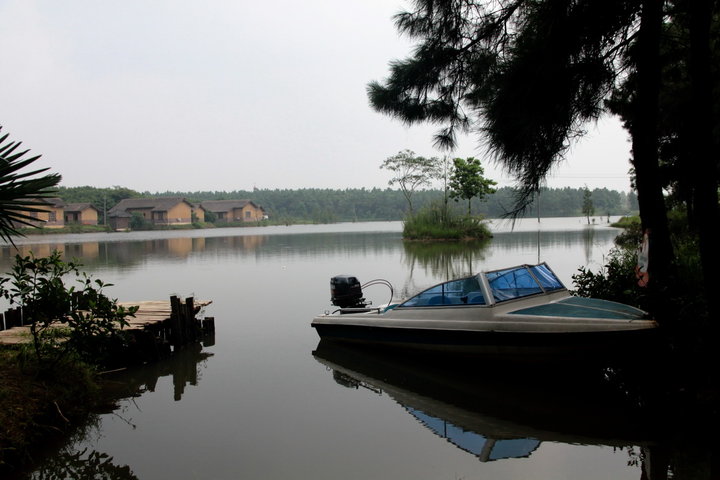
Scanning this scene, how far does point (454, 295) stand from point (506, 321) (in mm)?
1014

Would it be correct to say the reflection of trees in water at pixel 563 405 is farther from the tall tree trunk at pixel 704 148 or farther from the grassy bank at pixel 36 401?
the grassy bank at pixel 36 401

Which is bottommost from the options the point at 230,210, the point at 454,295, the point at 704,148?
the point at 454,295

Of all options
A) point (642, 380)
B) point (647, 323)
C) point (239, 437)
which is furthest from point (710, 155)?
point (239, 437)

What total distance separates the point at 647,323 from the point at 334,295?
5903mm

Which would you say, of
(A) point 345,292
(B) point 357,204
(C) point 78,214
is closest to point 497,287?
(A) point 345,292

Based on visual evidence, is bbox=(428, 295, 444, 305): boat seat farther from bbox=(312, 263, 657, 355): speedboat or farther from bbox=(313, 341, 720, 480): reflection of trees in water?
bbox=(313, 341, 720, 480): reflection of trees in water

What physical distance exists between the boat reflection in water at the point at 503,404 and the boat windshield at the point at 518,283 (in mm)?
1078

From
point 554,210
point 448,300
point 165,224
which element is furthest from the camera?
point 554,210

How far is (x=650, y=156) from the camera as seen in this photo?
7.13 metres

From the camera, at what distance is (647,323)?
6.18 m

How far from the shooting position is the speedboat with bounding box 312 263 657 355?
6555 millimetres

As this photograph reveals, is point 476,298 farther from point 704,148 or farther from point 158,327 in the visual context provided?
point 158,327

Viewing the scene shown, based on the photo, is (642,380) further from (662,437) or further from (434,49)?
(434,49)

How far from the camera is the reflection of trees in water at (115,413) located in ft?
17.4
